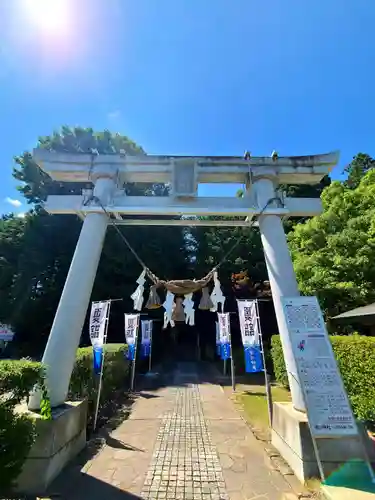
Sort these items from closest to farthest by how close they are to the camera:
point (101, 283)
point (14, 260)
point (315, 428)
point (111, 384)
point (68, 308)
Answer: point (315, 428)
point (68, 308)
point (111, 384)
point (101, 283)
point (14, 260)

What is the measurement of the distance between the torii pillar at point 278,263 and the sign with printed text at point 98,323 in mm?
4810

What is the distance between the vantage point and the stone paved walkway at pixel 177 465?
12.0ft

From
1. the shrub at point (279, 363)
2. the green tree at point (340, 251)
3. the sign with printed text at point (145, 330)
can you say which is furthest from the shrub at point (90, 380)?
the green tree at point (340, 251)

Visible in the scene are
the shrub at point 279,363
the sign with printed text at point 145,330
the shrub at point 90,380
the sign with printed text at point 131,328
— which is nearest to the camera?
the shrub at point 90,380

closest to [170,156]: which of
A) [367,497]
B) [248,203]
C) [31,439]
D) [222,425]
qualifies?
[248,203]

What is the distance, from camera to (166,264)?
20094mm

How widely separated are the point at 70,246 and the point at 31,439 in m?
17.4

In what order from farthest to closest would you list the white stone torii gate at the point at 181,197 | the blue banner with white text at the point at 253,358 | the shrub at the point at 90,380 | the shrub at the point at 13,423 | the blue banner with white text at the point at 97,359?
the blue banner with white text at the point at 253,358
the blue banner with white text at the point at 97,359
the shrub at the point at 90,380
the white stone torii gate at the point at 181,197
the shrub at the point at 13,423

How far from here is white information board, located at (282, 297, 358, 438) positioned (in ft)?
11.9

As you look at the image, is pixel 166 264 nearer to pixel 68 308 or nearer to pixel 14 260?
pixel 14 260

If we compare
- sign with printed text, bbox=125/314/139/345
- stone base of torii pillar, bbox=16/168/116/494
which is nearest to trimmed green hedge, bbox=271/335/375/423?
stone base of torii pillar, bbox=16/168/116/494

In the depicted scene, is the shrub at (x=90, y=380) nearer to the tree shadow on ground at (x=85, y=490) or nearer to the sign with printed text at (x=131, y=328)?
the sign with printed text at (x=131, y=328)

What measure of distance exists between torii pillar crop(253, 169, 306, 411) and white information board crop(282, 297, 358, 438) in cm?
28

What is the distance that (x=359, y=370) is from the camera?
6.61m
